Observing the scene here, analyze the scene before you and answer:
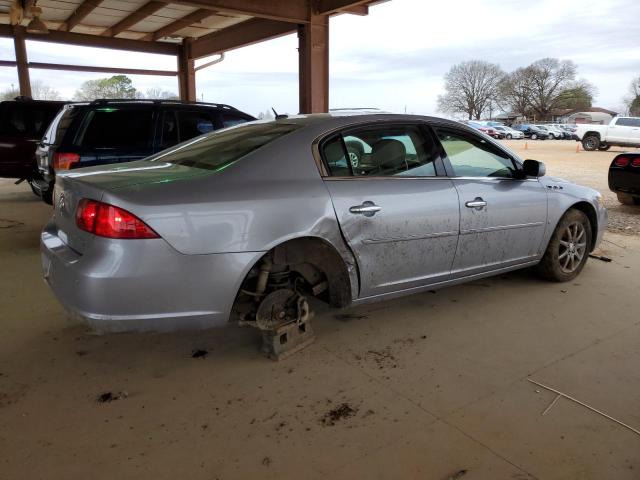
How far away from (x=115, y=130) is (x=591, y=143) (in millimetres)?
25075

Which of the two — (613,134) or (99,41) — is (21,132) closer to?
(99,41)

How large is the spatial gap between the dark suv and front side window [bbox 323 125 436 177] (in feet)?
21.1

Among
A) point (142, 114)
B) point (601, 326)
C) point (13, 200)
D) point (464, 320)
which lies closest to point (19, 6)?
point (13, 200)

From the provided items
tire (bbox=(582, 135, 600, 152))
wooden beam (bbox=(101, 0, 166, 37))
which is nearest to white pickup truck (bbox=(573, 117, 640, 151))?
tire (bbox=(582, 135, 600, 152))

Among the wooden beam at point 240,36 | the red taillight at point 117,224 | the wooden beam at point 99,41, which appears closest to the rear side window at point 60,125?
the red taillight at point 117,224

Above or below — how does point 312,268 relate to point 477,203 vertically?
below

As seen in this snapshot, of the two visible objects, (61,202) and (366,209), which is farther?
(366,209)

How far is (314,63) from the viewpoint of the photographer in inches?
346

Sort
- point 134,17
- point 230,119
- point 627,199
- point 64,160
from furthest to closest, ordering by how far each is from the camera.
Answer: point 134,17, point 627,199, point 230,119, point 64,160

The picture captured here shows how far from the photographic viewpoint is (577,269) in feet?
14.6

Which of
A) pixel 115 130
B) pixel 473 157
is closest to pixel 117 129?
pixel 115 130

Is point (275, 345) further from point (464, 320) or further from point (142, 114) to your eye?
point (142, 114)

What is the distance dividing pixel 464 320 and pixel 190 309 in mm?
2014

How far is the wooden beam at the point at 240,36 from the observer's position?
988 cm
